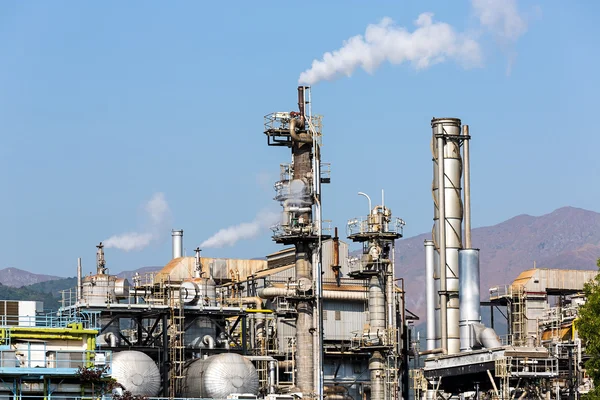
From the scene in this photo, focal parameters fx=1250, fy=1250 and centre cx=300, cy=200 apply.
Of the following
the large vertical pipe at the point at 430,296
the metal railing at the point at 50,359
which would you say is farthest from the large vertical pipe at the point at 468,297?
the metal railing at the point at 50,359

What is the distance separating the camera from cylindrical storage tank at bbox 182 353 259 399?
74375 mm

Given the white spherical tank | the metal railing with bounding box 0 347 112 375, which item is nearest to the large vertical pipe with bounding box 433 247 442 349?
the white spherical tank

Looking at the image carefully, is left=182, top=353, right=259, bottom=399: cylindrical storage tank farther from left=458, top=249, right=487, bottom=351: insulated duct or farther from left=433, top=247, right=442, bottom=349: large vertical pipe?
left=458, top=249, right=487, bottom=351: insulated duct

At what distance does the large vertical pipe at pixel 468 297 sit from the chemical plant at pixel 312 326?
8 centimetres

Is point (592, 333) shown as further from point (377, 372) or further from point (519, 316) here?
point (519, 316)

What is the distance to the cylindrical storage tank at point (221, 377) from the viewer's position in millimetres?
74375

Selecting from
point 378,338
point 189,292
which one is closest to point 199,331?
point 189,292

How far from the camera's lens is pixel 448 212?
274 feet

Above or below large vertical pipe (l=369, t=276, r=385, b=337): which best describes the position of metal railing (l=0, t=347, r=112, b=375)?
below

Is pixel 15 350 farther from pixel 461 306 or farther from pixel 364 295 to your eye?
pixel 364 295

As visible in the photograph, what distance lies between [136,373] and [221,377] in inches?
199

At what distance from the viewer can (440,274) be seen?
82.5m

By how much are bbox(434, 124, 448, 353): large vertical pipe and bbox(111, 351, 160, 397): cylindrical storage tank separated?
747 inches

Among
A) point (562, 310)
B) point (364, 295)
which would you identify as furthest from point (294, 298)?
point (562, 310)
